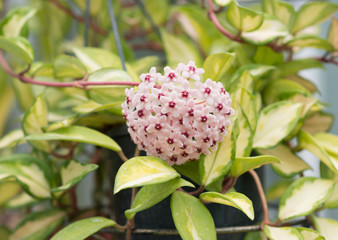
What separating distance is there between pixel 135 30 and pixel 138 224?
2.17 ft

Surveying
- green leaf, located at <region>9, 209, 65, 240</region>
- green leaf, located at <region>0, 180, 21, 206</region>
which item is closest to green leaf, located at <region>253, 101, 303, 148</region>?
green leaf, located at <region>9, 209, 65, 240</region>

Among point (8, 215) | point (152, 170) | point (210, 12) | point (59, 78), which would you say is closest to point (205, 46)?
point (210, 12)

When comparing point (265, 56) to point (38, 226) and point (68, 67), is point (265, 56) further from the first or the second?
point (38, 226)

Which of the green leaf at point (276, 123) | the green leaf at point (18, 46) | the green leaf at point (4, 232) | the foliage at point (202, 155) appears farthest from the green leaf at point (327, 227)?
the green leaf at point (4, 232)

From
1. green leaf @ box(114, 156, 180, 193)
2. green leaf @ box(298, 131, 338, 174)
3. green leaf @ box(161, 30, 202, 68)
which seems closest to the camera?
green leaf @ box(114, 156, 180, 193)

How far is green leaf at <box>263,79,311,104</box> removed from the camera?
56 cm

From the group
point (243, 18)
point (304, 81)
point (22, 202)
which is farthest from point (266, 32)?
point (22, 202)

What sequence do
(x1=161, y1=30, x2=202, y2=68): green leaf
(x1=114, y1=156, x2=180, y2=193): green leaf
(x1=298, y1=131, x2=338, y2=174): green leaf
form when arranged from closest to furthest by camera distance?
(x1=114, y1=156, x2=180, y2=193): green leaf
(x1=298, y1=131, x2=338, y2=174): green leaf
(x1=161, y1=30, x2=202, y2=68): green leaf

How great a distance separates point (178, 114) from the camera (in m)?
0.39

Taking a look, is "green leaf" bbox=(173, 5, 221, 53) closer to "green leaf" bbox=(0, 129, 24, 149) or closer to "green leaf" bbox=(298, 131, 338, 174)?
"green leaf" bbox=(298, 131, 338, 174)

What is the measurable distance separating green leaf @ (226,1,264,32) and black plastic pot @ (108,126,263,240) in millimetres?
217

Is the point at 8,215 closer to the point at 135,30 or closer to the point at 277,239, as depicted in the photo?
the point at 135,30

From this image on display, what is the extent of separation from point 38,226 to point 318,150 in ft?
1.45

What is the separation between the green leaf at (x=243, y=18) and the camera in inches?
20.2
